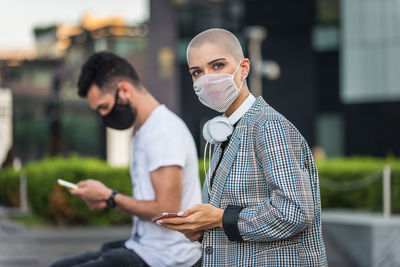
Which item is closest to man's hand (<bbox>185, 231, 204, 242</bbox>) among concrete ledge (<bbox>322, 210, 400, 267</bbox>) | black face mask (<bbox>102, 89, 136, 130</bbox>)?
black face mask (<bbox>102, 89, 136, 130</bbox>)

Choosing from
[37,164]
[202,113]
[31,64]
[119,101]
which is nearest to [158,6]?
[202,113]

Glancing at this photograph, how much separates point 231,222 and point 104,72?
1.60m

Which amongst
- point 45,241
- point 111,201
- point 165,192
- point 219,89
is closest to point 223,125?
point 219,89

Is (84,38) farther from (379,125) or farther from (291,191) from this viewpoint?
(291,191)

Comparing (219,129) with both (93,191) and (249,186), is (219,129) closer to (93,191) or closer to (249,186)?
(249,186)

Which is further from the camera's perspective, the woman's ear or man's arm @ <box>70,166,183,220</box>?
man's arm @ <box>70,166,183,220</box>

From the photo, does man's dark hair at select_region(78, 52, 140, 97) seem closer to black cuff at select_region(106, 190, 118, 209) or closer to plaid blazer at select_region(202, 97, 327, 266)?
black cuff at select_region(106, 190, 118, 209)

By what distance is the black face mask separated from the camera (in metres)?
3.64

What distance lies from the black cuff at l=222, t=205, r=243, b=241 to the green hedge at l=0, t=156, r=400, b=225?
410 inches

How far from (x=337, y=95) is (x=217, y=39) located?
34.3m

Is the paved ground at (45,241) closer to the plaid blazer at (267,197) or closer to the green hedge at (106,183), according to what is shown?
the green hedge at (106,183)

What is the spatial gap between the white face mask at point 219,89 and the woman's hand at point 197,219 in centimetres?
41

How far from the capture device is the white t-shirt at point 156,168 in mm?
3361

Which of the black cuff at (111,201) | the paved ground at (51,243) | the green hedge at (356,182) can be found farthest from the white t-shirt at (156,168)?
the green hedge at (356,182)
